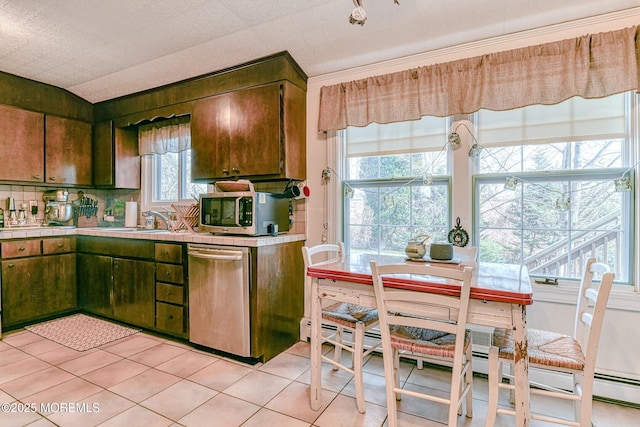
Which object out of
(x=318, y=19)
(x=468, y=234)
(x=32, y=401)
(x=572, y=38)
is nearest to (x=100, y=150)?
(x=32, y=401)

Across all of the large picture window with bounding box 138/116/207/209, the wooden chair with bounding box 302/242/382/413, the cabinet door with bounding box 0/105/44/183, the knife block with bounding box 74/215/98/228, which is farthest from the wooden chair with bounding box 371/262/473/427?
the knife block with bounding box 74/215/98/228

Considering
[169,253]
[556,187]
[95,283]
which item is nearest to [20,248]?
[95,283]

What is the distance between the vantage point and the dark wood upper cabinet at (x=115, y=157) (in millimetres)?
3771

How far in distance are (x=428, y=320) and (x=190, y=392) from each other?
5.15 feet

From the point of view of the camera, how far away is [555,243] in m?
2.21

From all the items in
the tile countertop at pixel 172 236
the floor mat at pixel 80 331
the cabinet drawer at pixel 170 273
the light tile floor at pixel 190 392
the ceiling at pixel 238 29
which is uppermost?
the ceiling at pixel 238 29

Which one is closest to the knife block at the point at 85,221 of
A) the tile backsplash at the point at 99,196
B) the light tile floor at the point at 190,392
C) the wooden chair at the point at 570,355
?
the tile backsplash at the point at 99,196

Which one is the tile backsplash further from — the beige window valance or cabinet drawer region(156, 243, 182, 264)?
cabinet drawer region(156, 243, 182, 264)

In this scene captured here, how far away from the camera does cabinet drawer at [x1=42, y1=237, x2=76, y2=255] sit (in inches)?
130

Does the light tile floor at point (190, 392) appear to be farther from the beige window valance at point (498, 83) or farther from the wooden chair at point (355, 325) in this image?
the beige window valance at point (498, 83)

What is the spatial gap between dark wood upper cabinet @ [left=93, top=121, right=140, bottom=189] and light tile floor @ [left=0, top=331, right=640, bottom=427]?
5.98 feet

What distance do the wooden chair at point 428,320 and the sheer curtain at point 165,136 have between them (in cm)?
278

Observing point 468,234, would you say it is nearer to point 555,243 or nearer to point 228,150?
point 555,243

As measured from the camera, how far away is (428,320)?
1.55 metres
